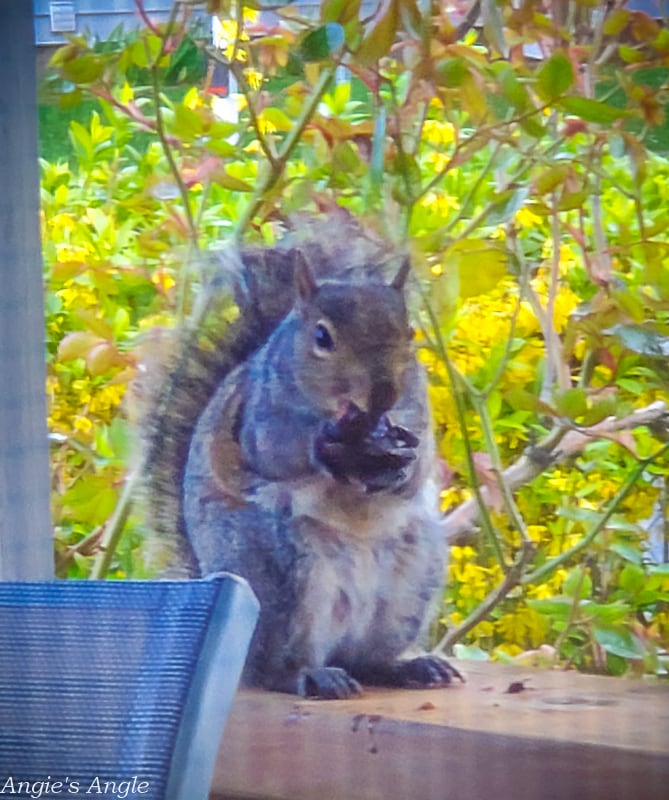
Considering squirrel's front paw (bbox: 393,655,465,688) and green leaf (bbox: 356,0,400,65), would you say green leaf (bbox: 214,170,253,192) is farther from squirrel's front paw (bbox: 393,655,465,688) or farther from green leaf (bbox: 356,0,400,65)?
squirrel's front paw (bbox: 393,655,465,688)

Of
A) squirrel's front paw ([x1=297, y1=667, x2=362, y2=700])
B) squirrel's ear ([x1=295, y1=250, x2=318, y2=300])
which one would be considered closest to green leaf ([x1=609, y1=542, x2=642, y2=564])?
squirrel's front paw ([x1=297, y1=667, x2=362, y2=700])

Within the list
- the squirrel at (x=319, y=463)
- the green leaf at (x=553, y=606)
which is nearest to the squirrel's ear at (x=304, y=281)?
the squirrel at (x=319, y=463)

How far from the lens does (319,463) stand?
3.48 feet

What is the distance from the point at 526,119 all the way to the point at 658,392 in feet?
1.13

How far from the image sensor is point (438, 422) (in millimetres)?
1059

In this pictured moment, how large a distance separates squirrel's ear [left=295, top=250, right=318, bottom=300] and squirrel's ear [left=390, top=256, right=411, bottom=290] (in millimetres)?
92

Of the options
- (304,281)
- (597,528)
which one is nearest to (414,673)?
(597,528)

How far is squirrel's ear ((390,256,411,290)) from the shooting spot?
105 centimetres

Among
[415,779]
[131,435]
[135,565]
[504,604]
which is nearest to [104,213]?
[131,435]

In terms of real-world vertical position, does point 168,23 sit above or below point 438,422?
above

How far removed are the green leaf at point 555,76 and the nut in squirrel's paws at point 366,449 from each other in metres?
0.41

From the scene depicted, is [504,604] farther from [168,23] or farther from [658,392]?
[168,23]

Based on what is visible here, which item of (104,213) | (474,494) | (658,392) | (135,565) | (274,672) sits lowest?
(274,672)

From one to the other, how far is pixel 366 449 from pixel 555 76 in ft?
1.53
